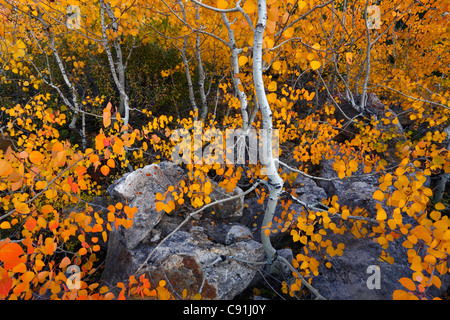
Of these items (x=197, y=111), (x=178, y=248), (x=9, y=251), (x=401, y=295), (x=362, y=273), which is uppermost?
(x=197, y=111)

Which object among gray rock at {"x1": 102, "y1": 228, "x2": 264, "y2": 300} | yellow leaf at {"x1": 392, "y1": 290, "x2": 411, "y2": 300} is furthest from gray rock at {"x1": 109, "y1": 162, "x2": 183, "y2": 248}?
yellow leaf at {"x1": 392, "y1": 290, "x2": 411, "y2": 300}

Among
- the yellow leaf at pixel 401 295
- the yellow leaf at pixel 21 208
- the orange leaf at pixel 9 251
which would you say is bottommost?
the yellow leaf at pixel 401 295

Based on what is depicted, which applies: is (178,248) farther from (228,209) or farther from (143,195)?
(228,209)

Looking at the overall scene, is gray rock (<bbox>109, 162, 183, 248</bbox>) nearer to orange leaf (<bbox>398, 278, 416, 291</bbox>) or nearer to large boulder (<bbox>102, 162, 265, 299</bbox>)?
large boulder (<bbox>102, 162, 265, 299</bbox>)

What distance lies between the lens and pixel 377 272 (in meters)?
2.90

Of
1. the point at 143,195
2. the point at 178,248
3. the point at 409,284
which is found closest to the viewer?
the point at 409,284

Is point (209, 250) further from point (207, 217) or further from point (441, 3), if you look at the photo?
point (441, 3)

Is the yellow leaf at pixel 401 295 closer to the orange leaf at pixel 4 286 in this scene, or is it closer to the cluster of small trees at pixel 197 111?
the cluster of small trees at pixel 197 111

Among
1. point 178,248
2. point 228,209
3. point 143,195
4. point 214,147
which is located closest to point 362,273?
point 228,209

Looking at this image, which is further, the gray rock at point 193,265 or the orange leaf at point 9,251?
the gray rock at point 193,265

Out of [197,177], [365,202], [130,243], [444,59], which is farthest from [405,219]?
[444,59]

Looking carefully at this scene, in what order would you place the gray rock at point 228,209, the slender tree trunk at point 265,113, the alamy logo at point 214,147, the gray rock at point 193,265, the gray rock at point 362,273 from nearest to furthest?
the slender tree trunk at point 265,113, the gray rock at point 362,273, the gray rock at point 193,265, the gray rock at point 228,209, the alamy logo at point 214,147

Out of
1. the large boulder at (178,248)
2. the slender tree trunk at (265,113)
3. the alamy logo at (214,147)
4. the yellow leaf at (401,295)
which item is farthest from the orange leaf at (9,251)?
the alamy logo at (214,147)
